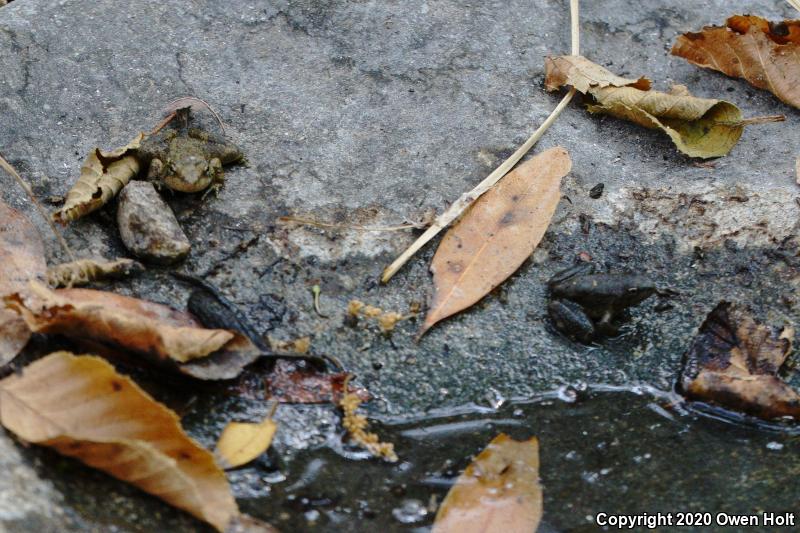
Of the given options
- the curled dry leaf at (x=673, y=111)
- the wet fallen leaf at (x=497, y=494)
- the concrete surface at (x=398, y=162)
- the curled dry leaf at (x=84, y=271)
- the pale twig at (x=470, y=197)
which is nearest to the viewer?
the wet fallen leaf at (x=497, y=494)

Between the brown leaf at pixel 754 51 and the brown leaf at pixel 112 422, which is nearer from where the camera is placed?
the brown leaf at pixel 112 422

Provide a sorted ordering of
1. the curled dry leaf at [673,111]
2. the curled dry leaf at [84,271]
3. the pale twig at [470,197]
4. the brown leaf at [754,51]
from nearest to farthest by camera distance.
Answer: the curled dry leaf at [84,271] → the pale twig at [470,197] → the curled dry leaf at [673,111] → the brown leaf at [754,51]

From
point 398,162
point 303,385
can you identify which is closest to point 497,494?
point 303,385

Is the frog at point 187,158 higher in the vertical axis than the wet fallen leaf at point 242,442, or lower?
higher

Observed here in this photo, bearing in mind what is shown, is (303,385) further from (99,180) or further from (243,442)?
(99,180)

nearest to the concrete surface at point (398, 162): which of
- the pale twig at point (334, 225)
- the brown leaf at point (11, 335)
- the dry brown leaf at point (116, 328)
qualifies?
the pale twig at point (334, 225)

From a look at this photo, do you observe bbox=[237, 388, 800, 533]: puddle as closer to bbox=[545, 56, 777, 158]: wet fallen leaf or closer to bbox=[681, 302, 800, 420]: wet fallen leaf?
bbox=[681, 302, 800, 420]: wet fallen leaf

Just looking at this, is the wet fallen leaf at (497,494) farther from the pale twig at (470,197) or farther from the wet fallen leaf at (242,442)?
the pale twig at (470,197)

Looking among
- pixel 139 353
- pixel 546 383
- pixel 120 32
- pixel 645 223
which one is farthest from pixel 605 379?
pixel 120 32
